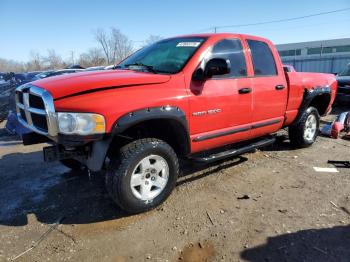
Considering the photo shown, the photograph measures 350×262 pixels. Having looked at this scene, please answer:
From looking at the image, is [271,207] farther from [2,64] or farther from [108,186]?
[2,64]

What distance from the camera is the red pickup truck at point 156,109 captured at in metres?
3.28

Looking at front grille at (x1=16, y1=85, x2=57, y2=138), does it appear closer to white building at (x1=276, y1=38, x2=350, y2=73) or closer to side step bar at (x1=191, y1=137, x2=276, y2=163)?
side step bar at (x1=191, y1=137, x2=276, y2=163)

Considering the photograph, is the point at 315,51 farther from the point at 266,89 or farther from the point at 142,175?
the point at 142,175

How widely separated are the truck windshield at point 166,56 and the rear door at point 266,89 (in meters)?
1.03

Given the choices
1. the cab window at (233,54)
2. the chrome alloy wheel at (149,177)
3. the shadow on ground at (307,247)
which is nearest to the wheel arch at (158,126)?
the chrome alloy wheel at (149,177)

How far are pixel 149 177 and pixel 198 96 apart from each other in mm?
1094

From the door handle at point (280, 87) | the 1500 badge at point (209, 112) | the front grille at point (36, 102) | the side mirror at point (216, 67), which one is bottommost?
the 1500 badge at point (209, 112)

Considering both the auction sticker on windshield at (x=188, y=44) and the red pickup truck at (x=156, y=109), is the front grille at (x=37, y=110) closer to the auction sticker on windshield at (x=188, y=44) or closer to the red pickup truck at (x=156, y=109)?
the red pickup truck at (x=156, y=109)

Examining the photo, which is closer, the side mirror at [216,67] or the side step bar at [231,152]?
the side mirror at [216,67]

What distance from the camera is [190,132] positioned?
401cm

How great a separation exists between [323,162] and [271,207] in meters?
2.12

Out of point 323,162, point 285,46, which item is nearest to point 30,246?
point 323,162

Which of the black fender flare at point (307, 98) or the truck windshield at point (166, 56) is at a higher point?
the truck windshield at point (166, 56)

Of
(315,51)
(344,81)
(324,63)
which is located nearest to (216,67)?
(344,81)
